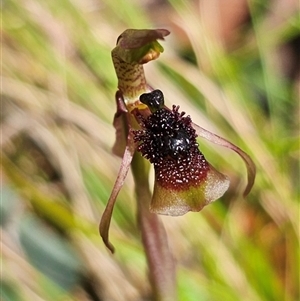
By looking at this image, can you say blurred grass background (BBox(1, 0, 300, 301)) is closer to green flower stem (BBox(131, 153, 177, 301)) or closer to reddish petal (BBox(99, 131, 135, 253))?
green flower stem (BBox(131, 153, 177, 301))

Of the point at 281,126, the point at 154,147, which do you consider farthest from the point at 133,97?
the point at 281,126

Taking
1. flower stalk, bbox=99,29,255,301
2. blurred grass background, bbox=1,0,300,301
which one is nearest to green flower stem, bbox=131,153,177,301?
flower stalk, bbox=99,29,255,301

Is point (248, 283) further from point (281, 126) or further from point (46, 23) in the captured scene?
point (46, 23)

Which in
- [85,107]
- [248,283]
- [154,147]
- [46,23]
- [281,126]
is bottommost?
[154,147]

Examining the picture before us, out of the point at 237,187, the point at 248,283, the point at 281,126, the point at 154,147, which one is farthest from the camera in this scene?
the point at 281,126

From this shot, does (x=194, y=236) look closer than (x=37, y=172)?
Yes

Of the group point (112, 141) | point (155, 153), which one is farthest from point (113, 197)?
point (112, 141)
